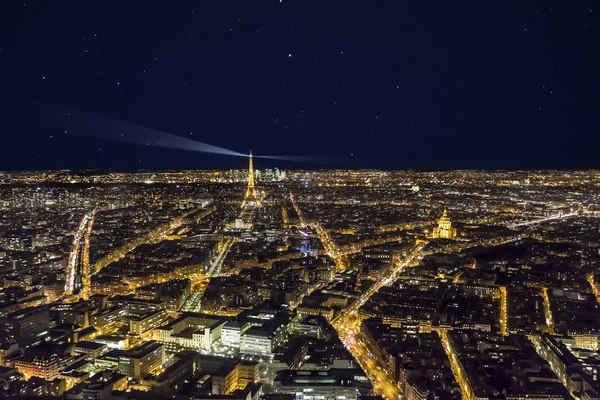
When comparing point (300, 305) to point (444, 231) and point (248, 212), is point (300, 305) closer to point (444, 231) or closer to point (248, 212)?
point (444, 231)

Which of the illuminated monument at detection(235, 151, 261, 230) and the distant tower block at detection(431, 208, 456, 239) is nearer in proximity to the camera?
the distant tower block at detection(431, 208, 456, 239)

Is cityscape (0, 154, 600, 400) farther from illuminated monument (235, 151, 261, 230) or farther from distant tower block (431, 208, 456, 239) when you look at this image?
illuminated monument (235, 151, 261, 230)

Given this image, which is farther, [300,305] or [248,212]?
[248,212]

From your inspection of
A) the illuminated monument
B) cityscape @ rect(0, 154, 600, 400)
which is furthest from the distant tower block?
the illuminated monument

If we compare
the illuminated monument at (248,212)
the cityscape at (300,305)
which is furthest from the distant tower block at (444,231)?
the illuminated monument at (248,212)

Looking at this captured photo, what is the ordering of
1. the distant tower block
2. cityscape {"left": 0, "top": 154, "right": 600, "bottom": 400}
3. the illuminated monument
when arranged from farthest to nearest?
1. the illuminated monument
2. the distant tower block
3. cityscape {"left": 0, "top": 154, "right": 600, "bottom": 400}

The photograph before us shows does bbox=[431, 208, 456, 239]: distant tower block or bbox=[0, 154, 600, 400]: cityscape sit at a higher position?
bbox=[431, 208, 456, 239]: distant tower block

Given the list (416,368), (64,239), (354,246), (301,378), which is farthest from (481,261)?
(64,239)

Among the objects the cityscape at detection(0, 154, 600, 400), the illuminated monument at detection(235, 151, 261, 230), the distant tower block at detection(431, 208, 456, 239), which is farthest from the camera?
the illuminated monument at detection(235, 151, 261, 230)

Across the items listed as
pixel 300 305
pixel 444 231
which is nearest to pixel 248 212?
pixel 444 231
